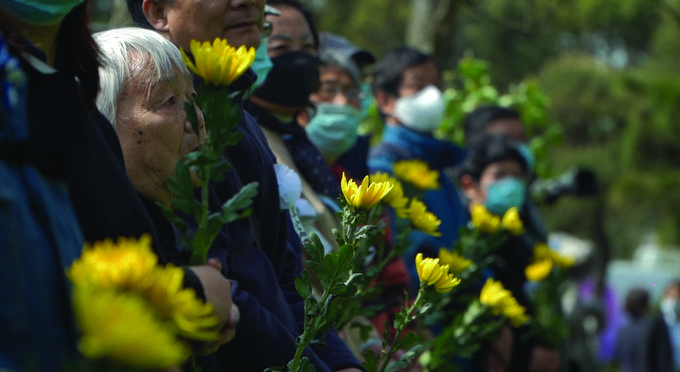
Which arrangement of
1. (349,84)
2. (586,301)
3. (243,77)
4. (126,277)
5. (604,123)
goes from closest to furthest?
(126,277) → (243,77) → (349,84) → (586,301) → (604,123)

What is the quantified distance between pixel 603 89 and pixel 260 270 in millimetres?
32322

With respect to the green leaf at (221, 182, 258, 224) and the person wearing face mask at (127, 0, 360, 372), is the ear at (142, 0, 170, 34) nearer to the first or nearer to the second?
the person wearing face mask at (127, 0, 360, 372)

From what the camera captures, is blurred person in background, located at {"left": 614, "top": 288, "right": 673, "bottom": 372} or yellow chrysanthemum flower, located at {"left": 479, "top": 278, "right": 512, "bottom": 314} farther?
blurred person in background, located at {"left": 614, "top": 288, "right": 673, "bottom": 372}

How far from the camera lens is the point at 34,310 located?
4.43 feet

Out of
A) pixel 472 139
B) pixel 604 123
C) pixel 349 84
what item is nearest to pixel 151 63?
pixel 349 84

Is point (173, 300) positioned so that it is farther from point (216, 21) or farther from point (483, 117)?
point (483, 117)

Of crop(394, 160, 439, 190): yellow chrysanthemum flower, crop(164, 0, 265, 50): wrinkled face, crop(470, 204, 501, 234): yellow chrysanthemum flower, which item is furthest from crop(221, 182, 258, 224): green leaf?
crop(470, 204, 501, 234): yellow chrysanthemum flower

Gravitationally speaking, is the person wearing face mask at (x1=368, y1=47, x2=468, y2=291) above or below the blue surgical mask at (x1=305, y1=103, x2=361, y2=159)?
below

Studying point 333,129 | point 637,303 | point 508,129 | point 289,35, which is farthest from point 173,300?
point 637,303

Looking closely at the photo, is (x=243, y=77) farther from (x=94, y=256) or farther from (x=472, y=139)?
(x=472, y=139)

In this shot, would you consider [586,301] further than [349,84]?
Yes

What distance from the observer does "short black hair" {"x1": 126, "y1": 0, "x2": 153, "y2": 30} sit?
8.52ft

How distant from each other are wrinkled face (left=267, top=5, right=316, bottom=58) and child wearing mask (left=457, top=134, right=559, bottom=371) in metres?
2.22

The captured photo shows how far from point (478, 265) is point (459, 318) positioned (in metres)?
0.46
